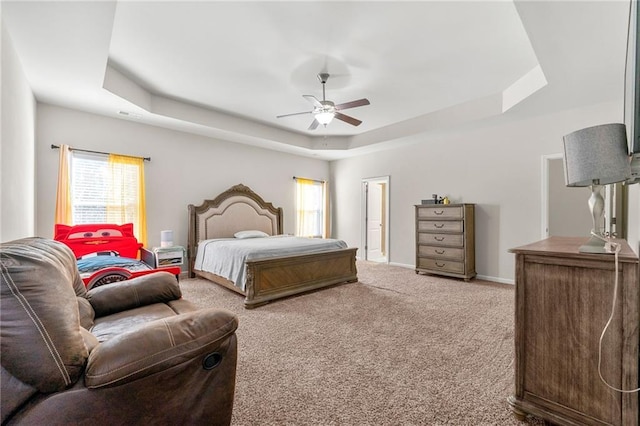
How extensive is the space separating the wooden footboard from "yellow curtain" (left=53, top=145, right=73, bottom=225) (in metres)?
2.58

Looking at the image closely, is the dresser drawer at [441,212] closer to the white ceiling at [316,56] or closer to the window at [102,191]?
the white ceiling at [316,56]

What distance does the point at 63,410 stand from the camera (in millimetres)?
908

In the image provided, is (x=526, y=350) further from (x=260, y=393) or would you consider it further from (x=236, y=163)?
(x=236, y=163)

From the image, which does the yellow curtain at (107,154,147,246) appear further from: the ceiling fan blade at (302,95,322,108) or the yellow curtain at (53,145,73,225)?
the ceiling fan blade at (302,95,322,108)

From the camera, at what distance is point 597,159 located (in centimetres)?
129

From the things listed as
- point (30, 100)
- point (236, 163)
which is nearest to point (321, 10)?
point (30, 100)

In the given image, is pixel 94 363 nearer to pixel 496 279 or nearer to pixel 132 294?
pixel 132 294

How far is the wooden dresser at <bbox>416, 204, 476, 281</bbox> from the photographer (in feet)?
14.9

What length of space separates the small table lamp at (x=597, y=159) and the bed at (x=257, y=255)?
2.93 m

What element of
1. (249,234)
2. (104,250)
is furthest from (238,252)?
(104,250)

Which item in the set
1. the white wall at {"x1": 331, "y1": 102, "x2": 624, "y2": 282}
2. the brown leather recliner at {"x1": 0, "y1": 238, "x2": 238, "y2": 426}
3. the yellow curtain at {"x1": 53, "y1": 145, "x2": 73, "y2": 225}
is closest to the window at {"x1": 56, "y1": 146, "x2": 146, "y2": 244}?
the yellow curtain at {"x1": 53, "y1": 145, "x2": 73, "y2": 225}

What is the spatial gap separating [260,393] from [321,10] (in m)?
2.83

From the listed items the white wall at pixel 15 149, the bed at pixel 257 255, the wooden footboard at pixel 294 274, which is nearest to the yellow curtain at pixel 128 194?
the bed at pixel 257 255

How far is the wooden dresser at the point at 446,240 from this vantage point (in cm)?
454
